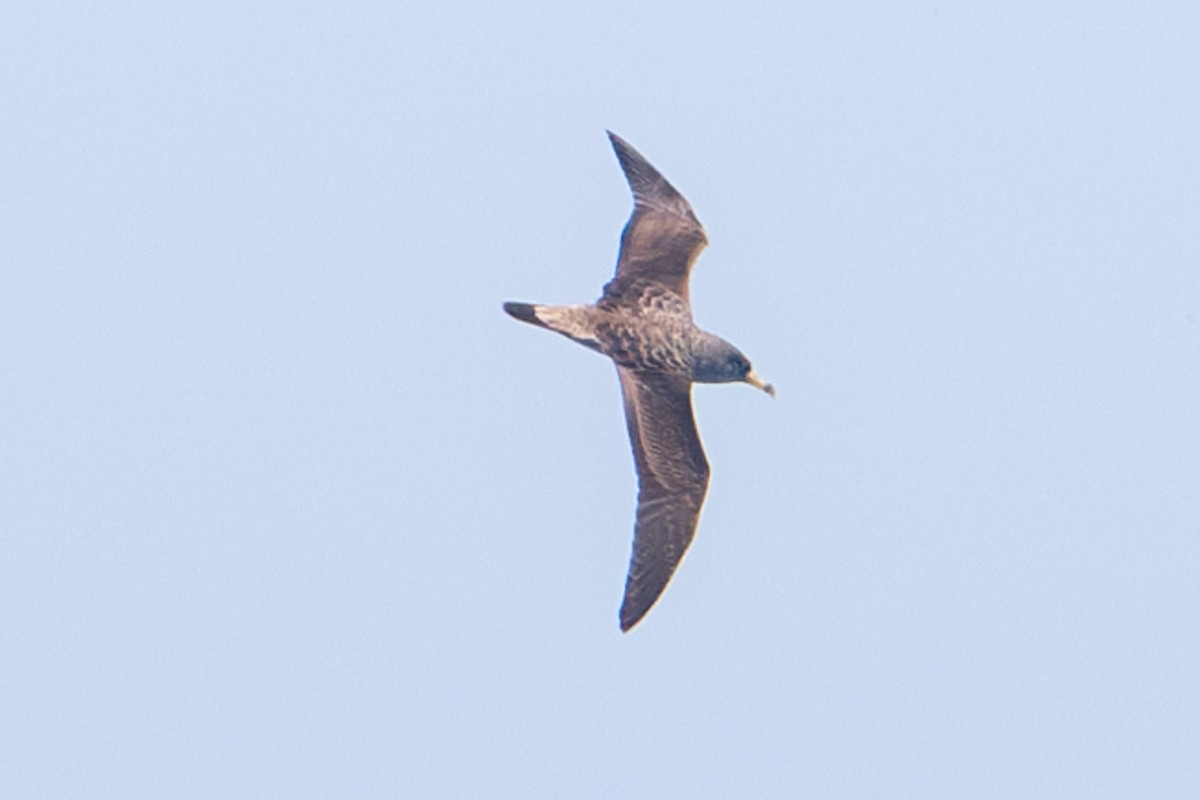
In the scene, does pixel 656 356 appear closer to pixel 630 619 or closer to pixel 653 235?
pixel 653 235

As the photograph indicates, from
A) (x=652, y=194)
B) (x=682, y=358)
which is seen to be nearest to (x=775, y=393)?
(x=682, y=358)

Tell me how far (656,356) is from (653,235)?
181 cm

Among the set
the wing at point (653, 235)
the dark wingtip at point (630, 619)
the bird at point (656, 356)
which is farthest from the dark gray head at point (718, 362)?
the dark wingtip at point (630, 619)

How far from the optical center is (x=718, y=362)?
23.0 m

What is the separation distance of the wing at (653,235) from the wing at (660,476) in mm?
1293

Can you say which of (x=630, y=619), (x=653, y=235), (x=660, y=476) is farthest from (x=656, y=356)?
(x=630, y=619)

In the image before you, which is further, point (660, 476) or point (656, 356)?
point (660, 476)

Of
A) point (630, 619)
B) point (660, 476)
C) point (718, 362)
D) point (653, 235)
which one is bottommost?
point (630, 619)

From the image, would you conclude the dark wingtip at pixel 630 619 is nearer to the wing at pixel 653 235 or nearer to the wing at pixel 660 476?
the wing at pixel 660 476

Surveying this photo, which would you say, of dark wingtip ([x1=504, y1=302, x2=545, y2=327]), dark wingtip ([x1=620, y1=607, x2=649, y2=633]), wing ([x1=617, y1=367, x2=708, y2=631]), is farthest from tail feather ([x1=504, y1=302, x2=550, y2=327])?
dark wingtip ([x1=620, y1=607, x2=649, y2=633])

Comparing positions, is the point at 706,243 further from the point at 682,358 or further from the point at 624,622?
the point at 624,622

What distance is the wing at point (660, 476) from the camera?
76.6 feet

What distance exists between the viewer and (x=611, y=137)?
24281 mm

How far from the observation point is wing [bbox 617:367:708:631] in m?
23.4
